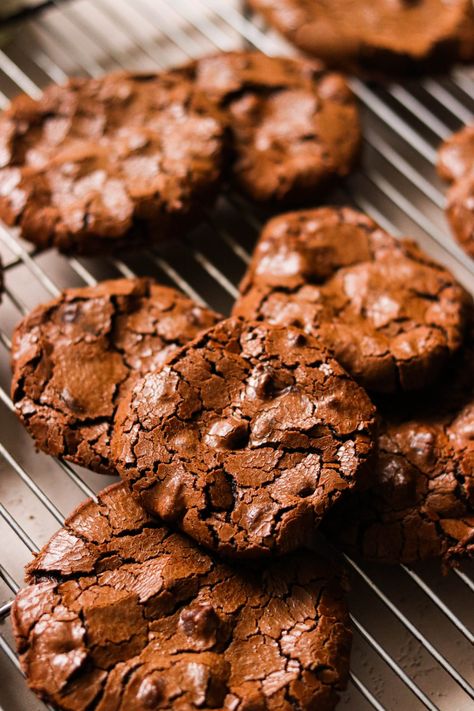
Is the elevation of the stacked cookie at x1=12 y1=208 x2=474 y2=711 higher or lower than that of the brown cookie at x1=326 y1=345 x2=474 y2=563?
higher

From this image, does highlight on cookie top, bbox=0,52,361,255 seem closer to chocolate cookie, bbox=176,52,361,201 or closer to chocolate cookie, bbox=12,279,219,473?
chocolate cookie, bbox=176,52,361,201

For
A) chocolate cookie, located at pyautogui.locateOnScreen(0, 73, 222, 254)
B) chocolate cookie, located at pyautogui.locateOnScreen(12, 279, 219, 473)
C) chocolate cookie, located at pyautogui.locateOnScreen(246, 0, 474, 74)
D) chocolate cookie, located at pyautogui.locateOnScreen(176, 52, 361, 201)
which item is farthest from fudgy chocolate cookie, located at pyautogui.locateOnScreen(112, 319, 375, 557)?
chocolate cookie, located at pyautogui.locateOnScreen(246, 0, 474, 74)

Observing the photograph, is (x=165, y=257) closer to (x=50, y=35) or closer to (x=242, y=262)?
(x=242, y=262)

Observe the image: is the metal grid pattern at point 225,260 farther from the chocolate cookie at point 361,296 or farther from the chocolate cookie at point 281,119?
the chocolate cookie at point 361,296

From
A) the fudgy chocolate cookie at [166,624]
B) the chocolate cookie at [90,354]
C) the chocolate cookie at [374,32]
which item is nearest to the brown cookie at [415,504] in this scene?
the fudgy chocolate cookie at [166,624]

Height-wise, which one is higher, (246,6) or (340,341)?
(246,6)

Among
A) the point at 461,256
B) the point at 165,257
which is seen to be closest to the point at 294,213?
the point at 165,257
